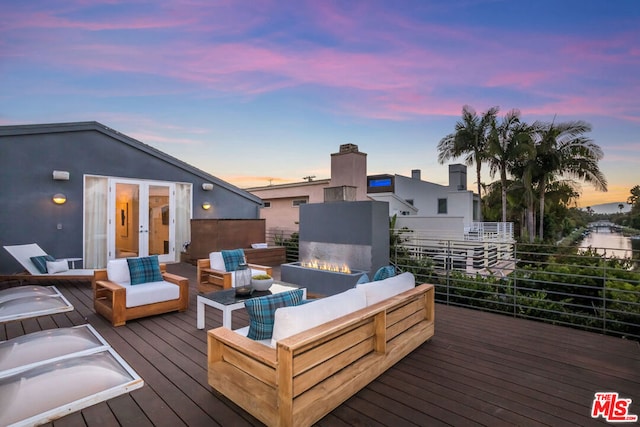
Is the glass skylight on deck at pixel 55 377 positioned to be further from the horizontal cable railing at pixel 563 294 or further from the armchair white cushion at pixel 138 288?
the horizontal cable railing at pixel 563 294

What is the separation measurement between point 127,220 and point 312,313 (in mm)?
8097

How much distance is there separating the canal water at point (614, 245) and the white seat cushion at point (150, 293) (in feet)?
17.8

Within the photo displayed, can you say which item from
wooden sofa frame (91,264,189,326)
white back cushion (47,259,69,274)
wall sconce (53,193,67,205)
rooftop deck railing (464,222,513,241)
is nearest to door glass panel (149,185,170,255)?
wall sconce (53,193,67,205)

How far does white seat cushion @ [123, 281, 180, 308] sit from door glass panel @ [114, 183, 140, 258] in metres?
4.63

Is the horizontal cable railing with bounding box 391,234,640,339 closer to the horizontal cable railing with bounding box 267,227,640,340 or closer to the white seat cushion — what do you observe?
the horizontal cable railing with bounding box 267,227,640,340

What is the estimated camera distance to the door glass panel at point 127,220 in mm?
8289

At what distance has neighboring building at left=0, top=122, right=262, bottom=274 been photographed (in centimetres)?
680

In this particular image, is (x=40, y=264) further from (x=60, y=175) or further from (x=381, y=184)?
(x=381, y=184)

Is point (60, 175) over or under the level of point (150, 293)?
over

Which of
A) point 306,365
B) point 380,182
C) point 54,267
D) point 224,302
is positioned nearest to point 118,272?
point 224,302

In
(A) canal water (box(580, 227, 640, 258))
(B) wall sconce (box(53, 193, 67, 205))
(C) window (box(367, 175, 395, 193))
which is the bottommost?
(A) canal water (box(580, 227, 640, 258))

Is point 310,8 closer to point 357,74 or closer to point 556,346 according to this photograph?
point 357,74

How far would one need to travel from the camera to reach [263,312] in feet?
7.92

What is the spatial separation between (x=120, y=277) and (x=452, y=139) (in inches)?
732
